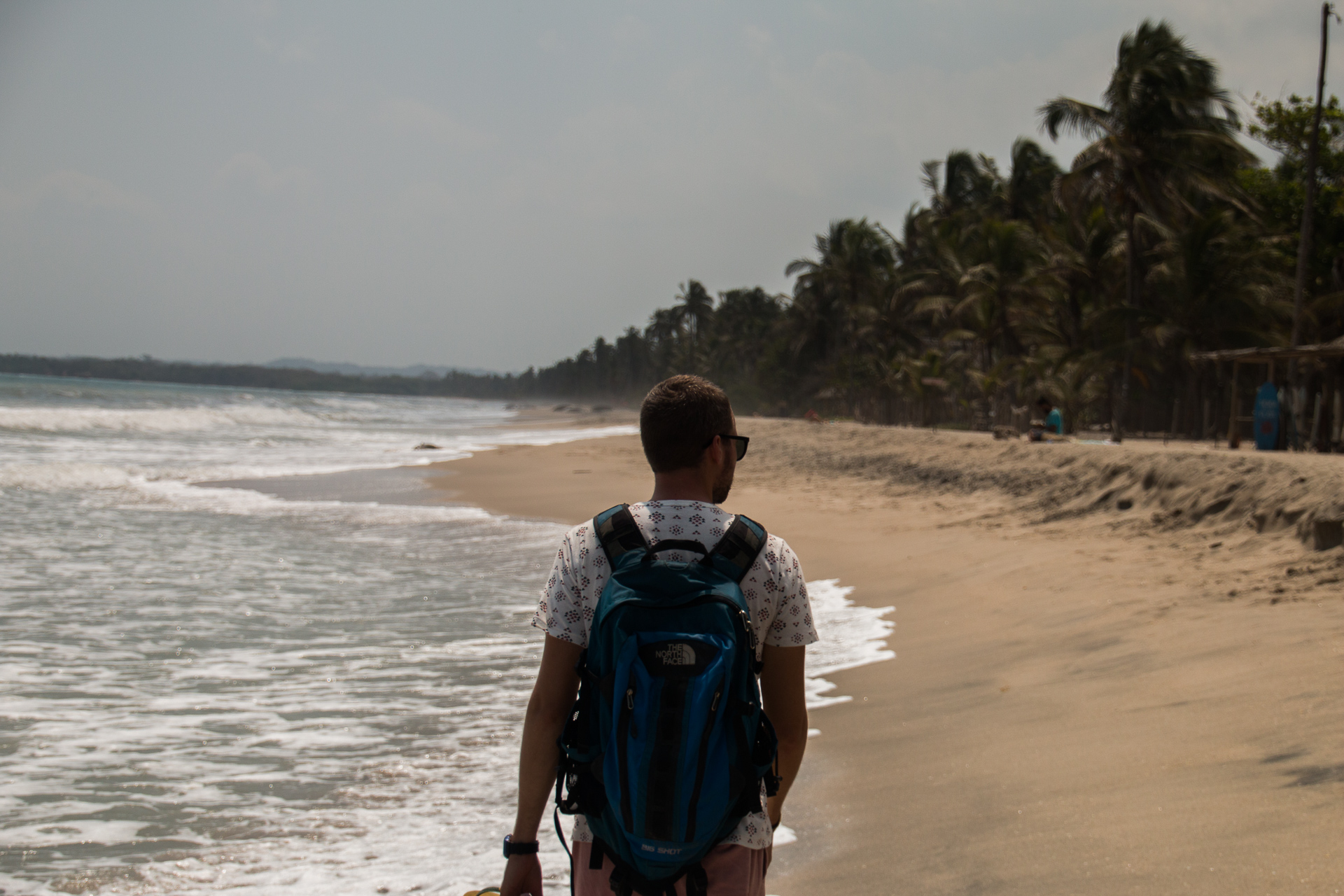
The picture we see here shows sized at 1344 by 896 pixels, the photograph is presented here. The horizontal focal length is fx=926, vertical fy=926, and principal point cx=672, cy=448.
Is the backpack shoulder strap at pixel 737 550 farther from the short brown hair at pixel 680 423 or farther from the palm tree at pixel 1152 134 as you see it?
the palm tree at pixel 1152 134

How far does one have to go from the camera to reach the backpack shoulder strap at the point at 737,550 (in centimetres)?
156

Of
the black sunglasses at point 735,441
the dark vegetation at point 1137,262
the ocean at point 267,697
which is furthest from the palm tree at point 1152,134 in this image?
the black sunglasses at point 735,441

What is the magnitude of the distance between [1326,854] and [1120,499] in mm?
8068

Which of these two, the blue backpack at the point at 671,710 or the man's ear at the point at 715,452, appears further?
the man's ear at the point at 715,452

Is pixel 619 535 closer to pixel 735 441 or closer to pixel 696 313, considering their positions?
pixel 735 441

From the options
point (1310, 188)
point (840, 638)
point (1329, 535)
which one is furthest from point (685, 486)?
point (1310, 188)

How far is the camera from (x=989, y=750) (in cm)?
414

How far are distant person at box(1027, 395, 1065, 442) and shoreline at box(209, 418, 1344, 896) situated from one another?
220 inches

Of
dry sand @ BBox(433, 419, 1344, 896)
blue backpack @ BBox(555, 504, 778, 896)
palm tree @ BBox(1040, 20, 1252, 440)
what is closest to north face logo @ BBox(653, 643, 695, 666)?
blue backpack @ BBox(555, 504, 778, 896)

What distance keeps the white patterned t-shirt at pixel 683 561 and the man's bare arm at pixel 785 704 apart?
0.03 meters

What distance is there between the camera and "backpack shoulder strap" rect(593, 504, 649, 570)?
1.58 meters

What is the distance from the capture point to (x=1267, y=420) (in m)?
14.2

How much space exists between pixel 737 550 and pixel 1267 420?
1551 cm

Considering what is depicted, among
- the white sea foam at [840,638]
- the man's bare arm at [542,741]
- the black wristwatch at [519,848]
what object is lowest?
the white sea foam at [840,638]
